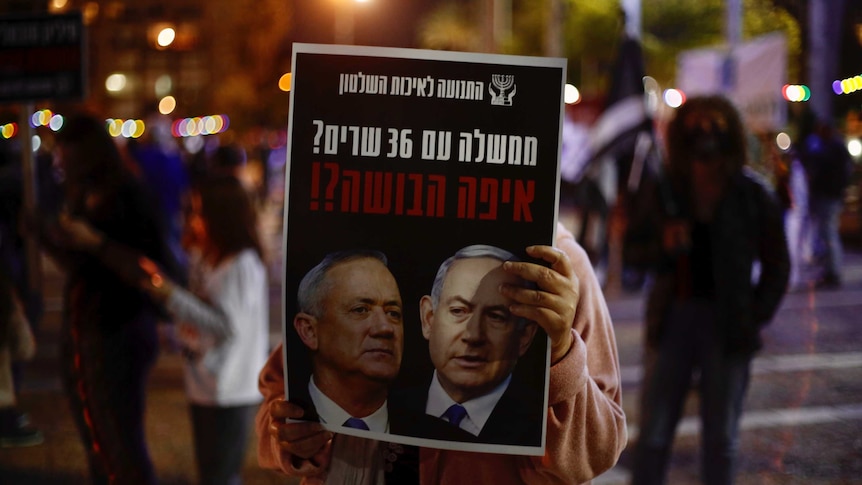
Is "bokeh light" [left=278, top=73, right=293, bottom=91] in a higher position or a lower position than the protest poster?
higher

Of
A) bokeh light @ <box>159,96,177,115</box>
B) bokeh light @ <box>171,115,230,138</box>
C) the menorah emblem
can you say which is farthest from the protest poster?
bokeh light @ <box>171,115,230,138</box>

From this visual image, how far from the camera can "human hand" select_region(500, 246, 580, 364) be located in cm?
162

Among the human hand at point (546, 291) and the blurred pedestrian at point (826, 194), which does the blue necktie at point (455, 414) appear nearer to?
the human hand at point (546, 291)

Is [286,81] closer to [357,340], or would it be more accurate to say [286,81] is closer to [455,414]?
[357,340]

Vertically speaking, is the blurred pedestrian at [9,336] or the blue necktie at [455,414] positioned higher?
the blue necktie at [455,414]

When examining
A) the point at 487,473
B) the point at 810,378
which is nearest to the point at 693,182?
the point at 487,473

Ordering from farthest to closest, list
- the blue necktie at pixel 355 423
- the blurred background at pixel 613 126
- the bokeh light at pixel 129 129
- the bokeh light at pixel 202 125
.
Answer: the bokeh light at pixel 202 125 → the bokeh light at pixel 129 129 → the blurred background at pixel 613 126 → the blue necktie at pixel 355 423

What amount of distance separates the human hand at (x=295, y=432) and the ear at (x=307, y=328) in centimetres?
12

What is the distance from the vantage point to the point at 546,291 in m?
1.63

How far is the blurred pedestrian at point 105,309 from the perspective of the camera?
3.72 m

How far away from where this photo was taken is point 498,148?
1.68m

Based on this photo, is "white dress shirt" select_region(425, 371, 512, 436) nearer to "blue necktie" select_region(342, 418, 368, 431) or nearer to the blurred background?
"blue necktie" select_region(342, 418, 368, 431)

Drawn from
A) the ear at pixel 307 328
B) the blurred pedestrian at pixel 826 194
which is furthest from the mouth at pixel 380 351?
the blurred pedestrian at pixel 826 194

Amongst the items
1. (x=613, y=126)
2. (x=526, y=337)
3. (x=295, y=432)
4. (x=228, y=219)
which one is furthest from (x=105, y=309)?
(x=613, y=126)
